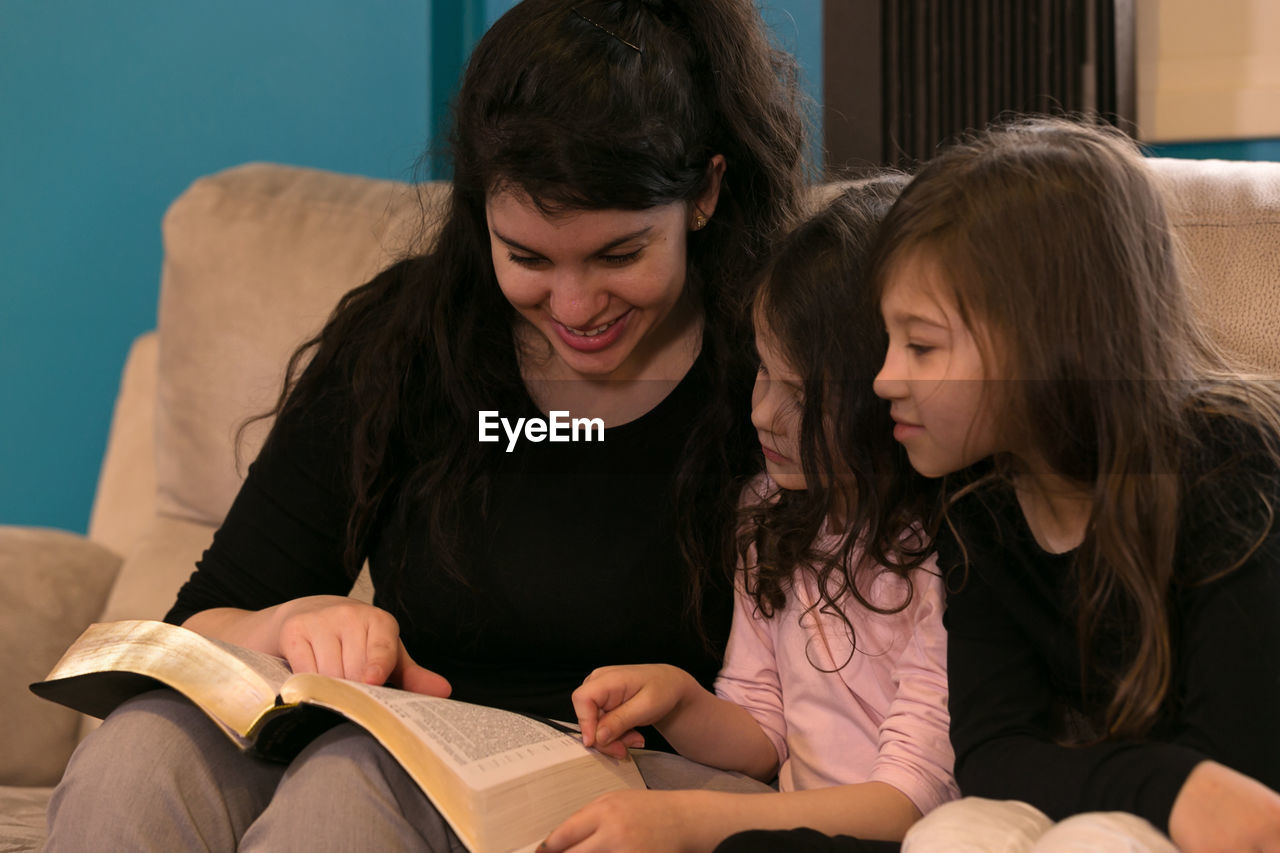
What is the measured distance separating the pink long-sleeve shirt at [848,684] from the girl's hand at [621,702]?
0.13 metres

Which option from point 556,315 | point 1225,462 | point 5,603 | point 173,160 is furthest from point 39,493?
point 1225,462

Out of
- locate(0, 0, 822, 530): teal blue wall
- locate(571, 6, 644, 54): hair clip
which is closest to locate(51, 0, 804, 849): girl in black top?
locate(571, 6, 644, 54): hair clip

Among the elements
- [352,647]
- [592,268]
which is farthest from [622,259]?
[352,647]

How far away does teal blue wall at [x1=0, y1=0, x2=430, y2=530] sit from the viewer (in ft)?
7.16

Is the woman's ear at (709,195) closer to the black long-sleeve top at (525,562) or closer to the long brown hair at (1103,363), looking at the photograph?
the black long-sleeve top at (525,562)

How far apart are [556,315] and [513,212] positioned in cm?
9

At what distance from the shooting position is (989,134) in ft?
3.07

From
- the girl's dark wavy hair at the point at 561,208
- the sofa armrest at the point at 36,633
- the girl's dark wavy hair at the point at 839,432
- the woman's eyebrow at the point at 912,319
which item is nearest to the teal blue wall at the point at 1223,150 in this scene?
the girl's dark wavy hair at the point at 561,208

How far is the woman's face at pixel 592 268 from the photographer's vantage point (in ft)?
3.28

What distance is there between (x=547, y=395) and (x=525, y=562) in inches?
7.1

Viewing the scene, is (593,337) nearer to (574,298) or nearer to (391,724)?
(574,298)

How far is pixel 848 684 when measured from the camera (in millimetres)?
994

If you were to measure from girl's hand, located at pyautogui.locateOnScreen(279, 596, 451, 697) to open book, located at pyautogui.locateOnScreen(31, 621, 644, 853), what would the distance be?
0.09 feet

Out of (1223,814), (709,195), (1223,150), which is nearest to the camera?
(1223,814)
